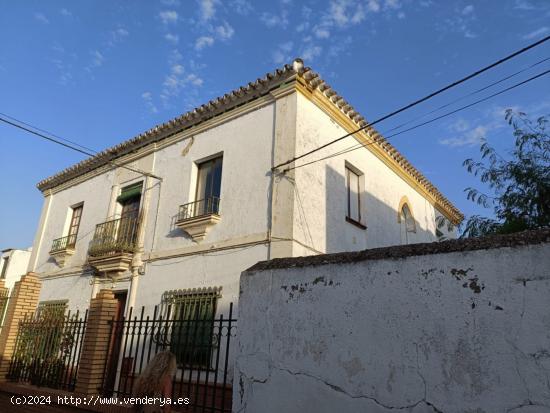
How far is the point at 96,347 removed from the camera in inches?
233

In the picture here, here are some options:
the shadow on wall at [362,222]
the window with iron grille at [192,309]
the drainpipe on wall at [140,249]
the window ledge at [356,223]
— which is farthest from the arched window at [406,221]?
the drainpipe on wall at [140,249]

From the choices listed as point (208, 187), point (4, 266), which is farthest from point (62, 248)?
point (4, 266)

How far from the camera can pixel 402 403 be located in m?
3.02

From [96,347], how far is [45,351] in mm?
1838

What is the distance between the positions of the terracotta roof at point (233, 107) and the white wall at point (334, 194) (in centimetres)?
44

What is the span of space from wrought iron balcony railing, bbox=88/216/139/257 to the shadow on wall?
15.6 ft

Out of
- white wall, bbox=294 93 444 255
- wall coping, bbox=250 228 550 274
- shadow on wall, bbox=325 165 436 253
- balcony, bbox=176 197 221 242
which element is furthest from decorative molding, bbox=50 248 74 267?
wall coping, bbox=250 228 550 274

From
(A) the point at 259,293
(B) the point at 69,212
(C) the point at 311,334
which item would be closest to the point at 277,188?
(A) the point at 259,293

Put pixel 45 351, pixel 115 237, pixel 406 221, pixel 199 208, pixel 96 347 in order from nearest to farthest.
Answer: pixel 96 347
pixel 45 351
pixel 199 208
pixel 115 237
pixel 406 221

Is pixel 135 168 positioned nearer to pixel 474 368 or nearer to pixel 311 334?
pixel 311 334

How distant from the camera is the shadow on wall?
8672mm

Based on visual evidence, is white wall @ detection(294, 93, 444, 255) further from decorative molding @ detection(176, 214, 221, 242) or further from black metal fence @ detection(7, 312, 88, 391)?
black metal fence @ detection(7, 312, 88, 391)

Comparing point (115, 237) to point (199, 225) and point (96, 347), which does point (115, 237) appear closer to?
point (199, 225)

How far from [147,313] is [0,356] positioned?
8.84 ft
